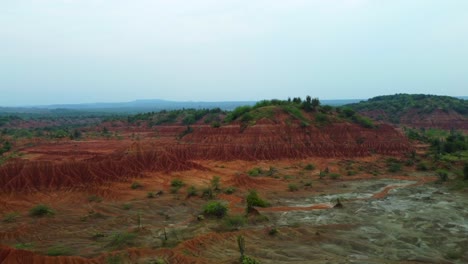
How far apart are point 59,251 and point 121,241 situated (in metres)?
1.97

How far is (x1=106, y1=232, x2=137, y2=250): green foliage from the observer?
12.0 meters

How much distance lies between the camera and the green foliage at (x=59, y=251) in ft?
36.8

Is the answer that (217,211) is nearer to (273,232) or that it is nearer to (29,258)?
(273,232)

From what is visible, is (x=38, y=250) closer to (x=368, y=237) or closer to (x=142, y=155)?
(x=368, y=237)

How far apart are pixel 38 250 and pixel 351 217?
41.3 feet

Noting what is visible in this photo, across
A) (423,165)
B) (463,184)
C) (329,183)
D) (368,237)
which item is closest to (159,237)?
(368,237)

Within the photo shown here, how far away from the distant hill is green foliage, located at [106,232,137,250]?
6490 cm

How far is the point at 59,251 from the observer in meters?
11.4

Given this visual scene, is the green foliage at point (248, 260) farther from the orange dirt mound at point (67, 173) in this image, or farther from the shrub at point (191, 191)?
the orange dirt mound at point (67, 173)

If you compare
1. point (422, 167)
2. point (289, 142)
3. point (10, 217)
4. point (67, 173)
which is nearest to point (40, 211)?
point (10, 217)

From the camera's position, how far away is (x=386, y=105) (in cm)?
8581

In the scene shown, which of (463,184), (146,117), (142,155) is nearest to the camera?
(463,184)

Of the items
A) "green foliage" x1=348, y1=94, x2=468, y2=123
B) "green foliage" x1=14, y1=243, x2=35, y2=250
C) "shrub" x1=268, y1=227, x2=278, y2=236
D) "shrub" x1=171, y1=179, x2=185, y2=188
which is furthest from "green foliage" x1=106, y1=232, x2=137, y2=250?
"green foliage" x1=348, y1=94, x2=468, y2=123

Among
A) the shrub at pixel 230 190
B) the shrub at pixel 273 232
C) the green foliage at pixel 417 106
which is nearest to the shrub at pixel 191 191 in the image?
the shrub at pixel 230 190
